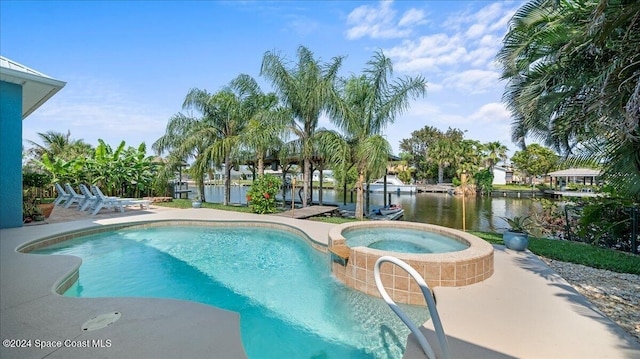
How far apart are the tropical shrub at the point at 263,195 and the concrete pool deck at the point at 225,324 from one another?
8644mm

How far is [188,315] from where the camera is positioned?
10.7 ft

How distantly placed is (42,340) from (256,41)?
13.2 metres

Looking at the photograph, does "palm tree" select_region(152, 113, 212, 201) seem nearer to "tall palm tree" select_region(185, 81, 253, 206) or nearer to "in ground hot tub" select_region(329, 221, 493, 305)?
"tall palm tree" select_region(185, 81, 253, 206)

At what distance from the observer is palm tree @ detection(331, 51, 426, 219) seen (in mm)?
12070

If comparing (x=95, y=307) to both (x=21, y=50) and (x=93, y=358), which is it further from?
(x=21, y=50)

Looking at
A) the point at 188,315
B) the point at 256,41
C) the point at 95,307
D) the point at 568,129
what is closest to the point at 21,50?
the point at 256,41

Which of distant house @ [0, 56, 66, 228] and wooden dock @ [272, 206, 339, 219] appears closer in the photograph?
distant house @ [0, 56, 66, 228]

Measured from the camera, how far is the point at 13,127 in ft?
27.9

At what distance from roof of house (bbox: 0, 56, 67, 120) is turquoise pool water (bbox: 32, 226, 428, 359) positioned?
4.86 m

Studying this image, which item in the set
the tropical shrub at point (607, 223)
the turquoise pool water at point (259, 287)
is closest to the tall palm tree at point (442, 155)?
the tropical shrub at point (607, 223)

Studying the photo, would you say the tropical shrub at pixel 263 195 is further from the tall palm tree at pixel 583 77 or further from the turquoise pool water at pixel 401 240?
the tall palm tree at pixel 583 77

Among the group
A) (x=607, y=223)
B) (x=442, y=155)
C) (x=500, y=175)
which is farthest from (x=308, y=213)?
(x=500, y=175)

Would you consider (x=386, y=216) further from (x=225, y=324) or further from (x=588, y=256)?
(x=225, y=324)

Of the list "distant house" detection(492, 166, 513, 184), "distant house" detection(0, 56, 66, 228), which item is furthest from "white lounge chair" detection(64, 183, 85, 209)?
"distant house" detection(492, 166, 513, 184)
